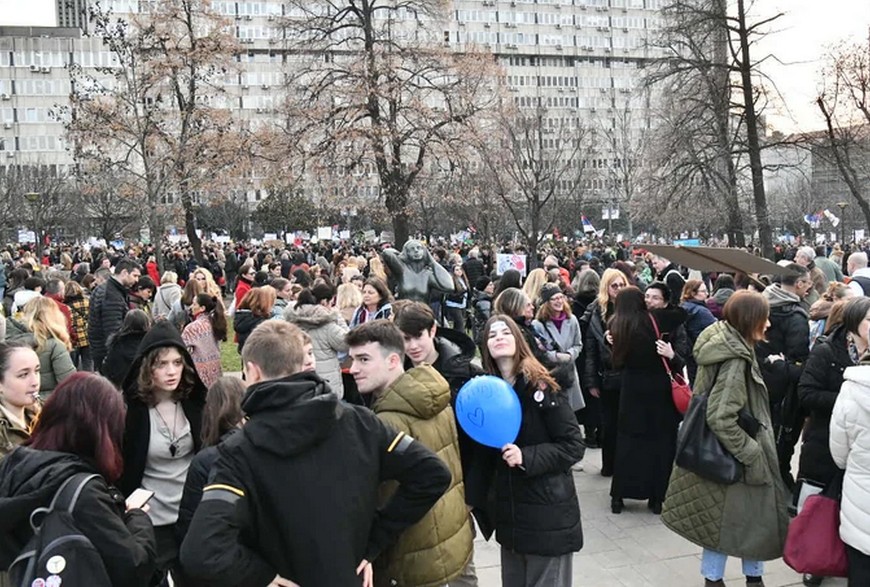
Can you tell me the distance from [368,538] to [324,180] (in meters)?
22.7

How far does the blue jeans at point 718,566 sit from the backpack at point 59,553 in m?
3.64

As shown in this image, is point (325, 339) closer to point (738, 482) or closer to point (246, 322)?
point (246, 322)

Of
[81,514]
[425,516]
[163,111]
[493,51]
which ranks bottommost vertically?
[425,516]

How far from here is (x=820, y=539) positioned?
422 centimetres

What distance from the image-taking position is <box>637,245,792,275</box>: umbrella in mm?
6727

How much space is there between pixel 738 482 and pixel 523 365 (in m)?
1.71

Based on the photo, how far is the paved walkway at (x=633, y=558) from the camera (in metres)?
5.27

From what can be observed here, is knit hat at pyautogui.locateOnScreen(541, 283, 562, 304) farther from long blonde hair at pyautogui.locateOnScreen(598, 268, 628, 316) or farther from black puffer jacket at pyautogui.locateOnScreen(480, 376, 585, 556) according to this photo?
black puffer jacket at pyautogui.locateOnScreen(480, 376, 585, 556)

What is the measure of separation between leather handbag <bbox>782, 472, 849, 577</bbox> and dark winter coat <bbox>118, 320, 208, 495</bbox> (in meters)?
3.30

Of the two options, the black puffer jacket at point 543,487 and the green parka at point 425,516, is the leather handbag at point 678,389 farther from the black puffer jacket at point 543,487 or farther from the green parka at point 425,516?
the green parka at point 425,516

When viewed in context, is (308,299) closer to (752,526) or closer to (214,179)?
(752,526)

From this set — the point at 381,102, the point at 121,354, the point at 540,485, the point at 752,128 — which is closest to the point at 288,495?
the point at 540,485

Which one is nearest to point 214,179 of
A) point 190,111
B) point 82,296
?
point 190,111

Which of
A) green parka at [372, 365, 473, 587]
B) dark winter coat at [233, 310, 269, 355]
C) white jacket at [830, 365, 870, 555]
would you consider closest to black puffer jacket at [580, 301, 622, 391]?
white jacket at [830, 365, 870, 555]
